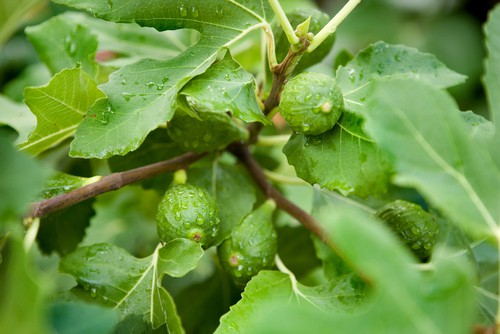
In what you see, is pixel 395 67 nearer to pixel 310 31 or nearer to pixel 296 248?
pixel 310 31

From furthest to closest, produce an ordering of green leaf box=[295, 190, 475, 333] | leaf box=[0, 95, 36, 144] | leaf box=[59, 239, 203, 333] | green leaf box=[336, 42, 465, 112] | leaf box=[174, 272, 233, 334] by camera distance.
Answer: leaf box=[174, 272, 233, 334]
leaf box=[0, 95, 36, 144]
green leaf box=[336, 42, 465, 112]
leaf box=[59, 239, 203, 333]
green leaf box=[295, 190, 475, 333]

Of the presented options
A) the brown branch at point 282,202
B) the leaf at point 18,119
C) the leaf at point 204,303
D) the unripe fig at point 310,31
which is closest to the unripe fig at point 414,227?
the brown branch at point 282,202

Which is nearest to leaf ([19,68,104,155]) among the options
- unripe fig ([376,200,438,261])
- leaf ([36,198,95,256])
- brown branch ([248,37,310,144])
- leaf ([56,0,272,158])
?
leaf ([56,0,272,158])

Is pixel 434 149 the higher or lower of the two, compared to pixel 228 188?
higher

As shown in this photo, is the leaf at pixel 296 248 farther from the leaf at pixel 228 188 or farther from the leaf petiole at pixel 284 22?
the leaf petiole at pixel 284 22

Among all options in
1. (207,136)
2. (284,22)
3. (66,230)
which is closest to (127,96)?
(207,136)

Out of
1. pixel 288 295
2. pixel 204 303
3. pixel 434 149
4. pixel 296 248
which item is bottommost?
pixel 204 303

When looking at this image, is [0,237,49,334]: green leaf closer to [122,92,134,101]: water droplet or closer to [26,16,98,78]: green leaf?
[122,92,134,101]: water droplet
